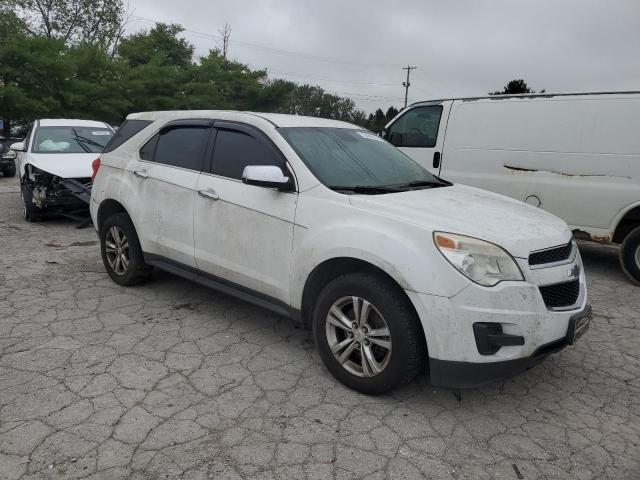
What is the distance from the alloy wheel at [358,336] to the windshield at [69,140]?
7.20m

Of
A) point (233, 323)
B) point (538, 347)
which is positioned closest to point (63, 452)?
point (233, 323)

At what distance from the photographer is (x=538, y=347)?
275 centimetres

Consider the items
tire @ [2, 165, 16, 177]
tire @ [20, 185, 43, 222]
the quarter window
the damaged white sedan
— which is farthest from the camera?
tire @ [2, 165, 16, 177]

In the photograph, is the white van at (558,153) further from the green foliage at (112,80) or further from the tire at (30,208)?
the green foliage at (112,80)

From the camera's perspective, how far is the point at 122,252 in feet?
15.9

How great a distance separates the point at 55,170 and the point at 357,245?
253 inches

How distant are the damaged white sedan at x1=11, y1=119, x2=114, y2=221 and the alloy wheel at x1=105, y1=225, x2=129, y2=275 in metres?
2.44

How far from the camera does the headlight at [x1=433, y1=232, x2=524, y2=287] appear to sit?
106 inches

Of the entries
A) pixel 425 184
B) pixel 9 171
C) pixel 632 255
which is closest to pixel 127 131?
pixel 425 184

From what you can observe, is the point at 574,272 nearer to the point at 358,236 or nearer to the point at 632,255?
the point at 358,236

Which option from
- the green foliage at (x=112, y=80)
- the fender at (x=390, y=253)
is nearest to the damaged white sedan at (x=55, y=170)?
the fender at (x=390, y=253)

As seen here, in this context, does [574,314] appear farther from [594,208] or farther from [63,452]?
[594,208]

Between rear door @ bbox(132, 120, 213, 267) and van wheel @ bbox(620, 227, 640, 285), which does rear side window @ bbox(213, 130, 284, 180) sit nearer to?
rear door @ bbox(132, 120, 213, 267)

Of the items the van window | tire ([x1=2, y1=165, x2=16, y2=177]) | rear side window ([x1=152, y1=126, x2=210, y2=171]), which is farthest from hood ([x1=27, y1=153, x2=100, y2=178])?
tire ([x1=2, y1=165, x2=16, y2=177])
